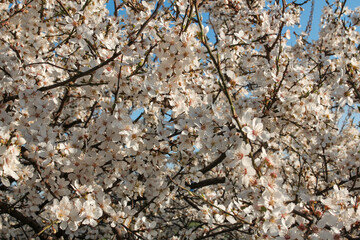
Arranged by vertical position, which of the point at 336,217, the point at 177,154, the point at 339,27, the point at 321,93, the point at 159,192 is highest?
the point at 339,27

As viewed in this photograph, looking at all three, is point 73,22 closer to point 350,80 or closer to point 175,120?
point 175,120

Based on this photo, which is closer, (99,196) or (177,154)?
(99,196)

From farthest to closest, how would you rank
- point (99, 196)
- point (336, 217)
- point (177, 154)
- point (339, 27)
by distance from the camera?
point (339, 27)
point (177, 154)
point (99, 196)
point (336, 217)

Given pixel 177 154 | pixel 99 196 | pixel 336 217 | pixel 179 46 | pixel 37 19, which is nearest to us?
pixel 336 217

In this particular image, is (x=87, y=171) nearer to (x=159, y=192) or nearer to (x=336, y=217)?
(x=159, y=192)

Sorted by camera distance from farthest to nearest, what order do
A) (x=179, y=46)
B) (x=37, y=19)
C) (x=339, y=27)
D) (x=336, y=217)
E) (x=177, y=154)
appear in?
(x=339, y=27), (x=37, y=19), (x=177, y=154), (x=179, y=46), (x=336, y=217)

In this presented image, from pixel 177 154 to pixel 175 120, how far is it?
0.61 metres

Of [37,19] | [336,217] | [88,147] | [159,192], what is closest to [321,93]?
[336,217]

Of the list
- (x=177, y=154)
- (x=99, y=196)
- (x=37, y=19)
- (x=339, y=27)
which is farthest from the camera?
(x=339, y=27)

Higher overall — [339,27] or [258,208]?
[339,27]

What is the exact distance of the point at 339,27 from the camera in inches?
215

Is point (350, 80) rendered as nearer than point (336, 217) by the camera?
No

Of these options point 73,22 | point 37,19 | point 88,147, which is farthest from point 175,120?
point 37,19

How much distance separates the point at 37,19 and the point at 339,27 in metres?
5.14
